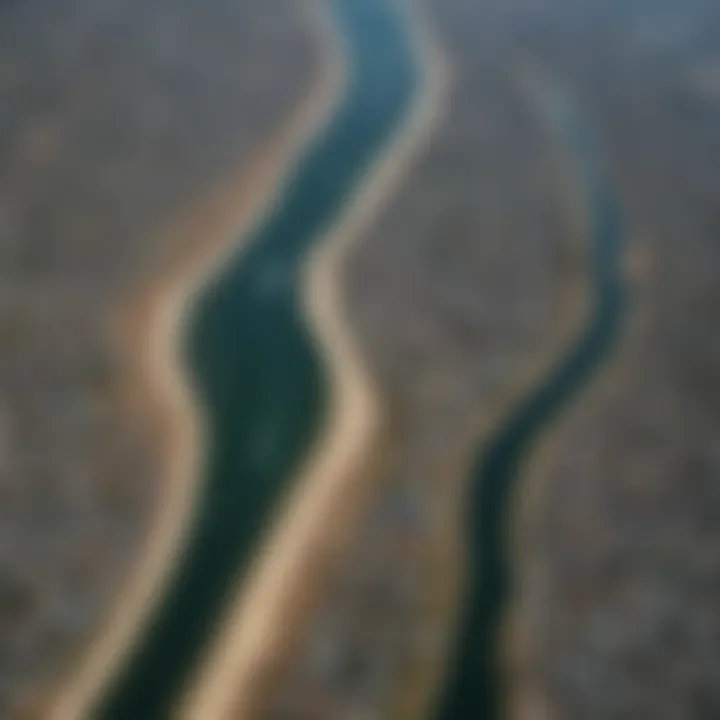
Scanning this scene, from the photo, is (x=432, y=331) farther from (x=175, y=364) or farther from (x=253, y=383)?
(x=175, y=364)

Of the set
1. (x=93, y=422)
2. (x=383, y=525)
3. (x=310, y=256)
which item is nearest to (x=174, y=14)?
(x=310, y=256)

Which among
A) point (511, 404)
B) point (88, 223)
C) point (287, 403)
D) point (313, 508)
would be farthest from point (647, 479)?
point (88, 223)

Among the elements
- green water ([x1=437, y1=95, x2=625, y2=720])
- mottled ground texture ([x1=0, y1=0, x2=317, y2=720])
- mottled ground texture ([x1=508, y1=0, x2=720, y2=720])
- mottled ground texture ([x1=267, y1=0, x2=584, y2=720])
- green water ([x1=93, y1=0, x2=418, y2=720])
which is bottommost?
mottled ground texture ([x1=508, y1=0, x2=720, y2=720])

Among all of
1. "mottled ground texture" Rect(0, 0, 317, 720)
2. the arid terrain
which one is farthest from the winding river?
"mottled ground texture" Rect(0, 0, 317, 720)

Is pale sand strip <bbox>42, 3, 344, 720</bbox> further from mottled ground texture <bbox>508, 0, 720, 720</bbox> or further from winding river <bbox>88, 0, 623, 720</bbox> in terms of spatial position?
mottled ground texture <bbox>508, 0, 720, 720</bbox>

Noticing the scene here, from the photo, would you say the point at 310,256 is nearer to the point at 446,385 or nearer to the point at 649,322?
the point at 446,385

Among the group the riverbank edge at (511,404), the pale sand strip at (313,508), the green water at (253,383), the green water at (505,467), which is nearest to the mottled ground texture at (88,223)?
the green water at (253,383)
